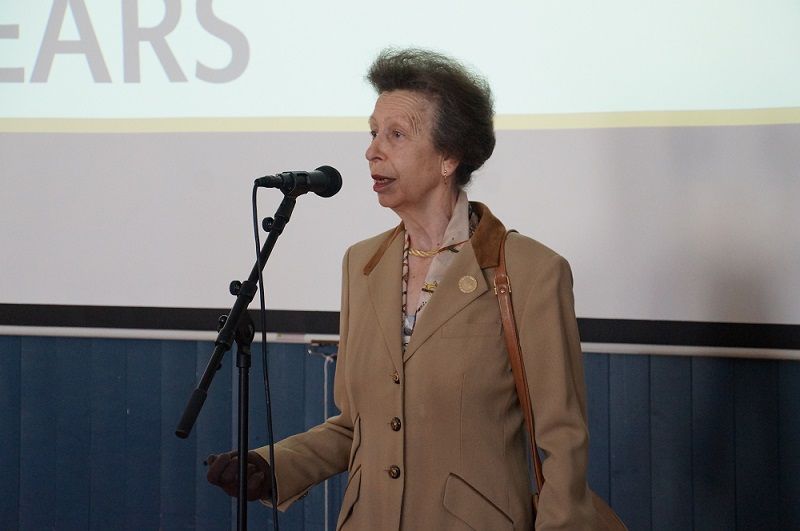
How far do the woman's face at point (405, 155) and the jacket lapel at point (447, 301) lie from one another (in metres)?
0.19

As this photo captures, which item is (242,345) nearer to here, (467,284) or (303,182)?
(303,182)

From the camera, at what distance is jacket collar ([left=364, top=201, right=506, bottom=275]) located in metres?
1.92

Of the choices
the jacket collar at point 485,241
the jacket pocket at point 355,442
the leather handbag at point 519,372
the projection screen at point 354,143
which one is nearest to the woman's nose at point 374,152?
the jacket collar at point 485,241

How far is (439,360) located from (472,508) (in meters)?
0.29

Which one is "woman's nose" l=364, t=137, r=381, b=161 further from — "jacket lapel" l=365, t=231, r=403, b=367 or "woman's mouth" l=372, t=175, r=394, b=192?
"jacket lapel" l=365, t=231, r=403, b=367

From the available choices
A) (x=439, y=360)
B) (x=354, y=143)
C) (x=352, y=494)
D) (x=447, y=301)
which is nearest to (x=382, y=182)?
(x=447, y=301)

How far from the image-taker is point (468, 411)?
185 cm

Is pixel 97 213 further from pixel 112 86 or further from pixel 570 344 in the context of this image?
pixel 570 344

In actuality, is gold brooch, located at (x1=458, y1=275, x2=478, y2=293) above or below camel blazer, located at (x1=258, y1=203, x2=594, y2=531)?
above

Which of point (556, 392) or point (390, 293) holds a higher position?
point (390, 293)

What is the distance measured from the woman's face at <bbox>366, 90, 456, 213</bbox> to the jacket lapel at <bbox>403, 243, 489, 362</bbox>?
191mm

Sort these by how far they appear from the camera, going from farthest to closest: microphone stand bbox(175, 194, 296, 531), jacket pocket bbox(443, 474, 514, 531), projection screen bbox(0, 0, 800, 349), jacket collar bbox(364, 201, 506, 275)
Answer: projection screen bbox(0, 0, 800, 349), jacket collar bbox(364, 201, 506, 275), jacket pocket bbox(443, 474, 514, 531), microphone stand bbox(175, 194, 296, 531)

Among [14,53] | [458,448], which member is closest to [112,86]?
[14,53]

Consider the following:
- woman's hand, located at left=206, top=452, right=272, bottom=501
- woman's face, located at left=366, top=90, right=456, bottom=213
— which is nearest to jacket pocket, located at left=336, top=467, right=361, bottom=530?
woman's hand, located at left=206, top=452, right=272, bottom=501
